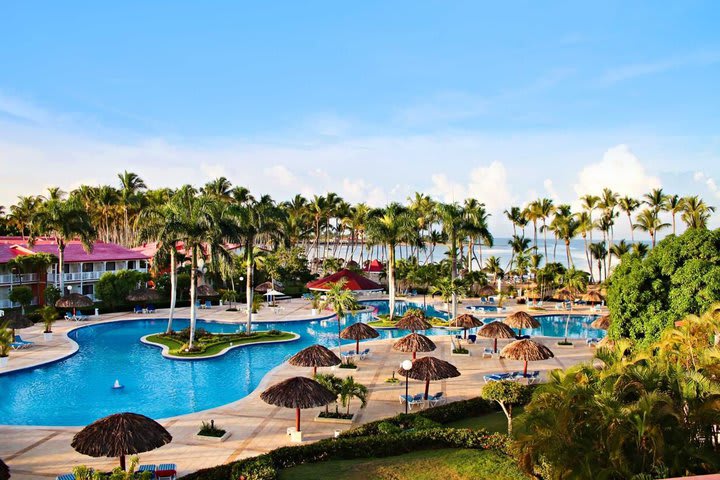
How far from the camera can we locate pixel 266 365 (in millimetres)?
30516

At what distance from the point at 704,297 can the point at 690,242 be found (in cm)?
264

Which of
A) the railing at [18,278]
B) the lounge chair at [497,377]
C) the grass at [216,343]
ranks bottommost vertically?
the lounge chair at [497,377]

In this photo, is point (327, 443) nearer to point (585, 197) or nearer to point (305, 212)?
point (585, 197)

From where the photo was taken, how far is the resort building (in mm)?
45594

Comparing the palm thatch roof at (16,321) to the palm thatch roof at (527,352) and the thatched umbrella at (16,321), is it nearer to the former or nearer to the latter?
the thatched umbrella at (16,321)

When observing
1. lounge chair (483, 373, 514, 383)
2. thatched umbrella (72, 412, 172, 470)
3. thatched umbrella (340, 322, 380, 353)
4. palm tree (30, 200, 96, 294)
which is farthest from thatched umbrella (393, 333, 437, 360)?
palm tree (30, 200, 96, 294)

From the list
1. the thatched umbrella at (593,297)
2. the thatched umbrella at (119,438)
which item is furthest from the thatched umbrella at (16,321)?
the thatched umbrella at (593,297)

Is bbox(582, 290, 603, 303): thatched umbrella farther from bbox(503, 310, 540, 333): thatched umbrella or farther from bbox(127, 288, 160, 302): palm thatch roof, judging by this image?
bbox(127, 288, 160, 302): palm thatch roof

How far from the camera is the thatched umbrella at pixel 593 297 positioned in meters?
49.6

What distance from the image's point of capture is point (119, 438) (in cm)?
1420

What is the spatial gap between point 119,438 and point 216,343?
20695mm

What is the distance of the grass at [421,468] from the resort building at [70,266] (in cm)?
3979

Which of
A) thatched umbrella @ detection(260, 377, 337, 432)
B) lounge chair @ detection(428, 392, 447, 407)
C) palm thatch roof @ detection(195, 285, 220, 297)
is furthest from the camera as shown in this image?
palm thatch roof @ detection(195, 285, 220, 297)

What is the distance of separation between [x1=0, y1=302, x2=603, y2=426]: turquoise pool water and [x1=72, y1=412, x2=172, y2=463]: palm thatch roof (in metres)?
7.28
